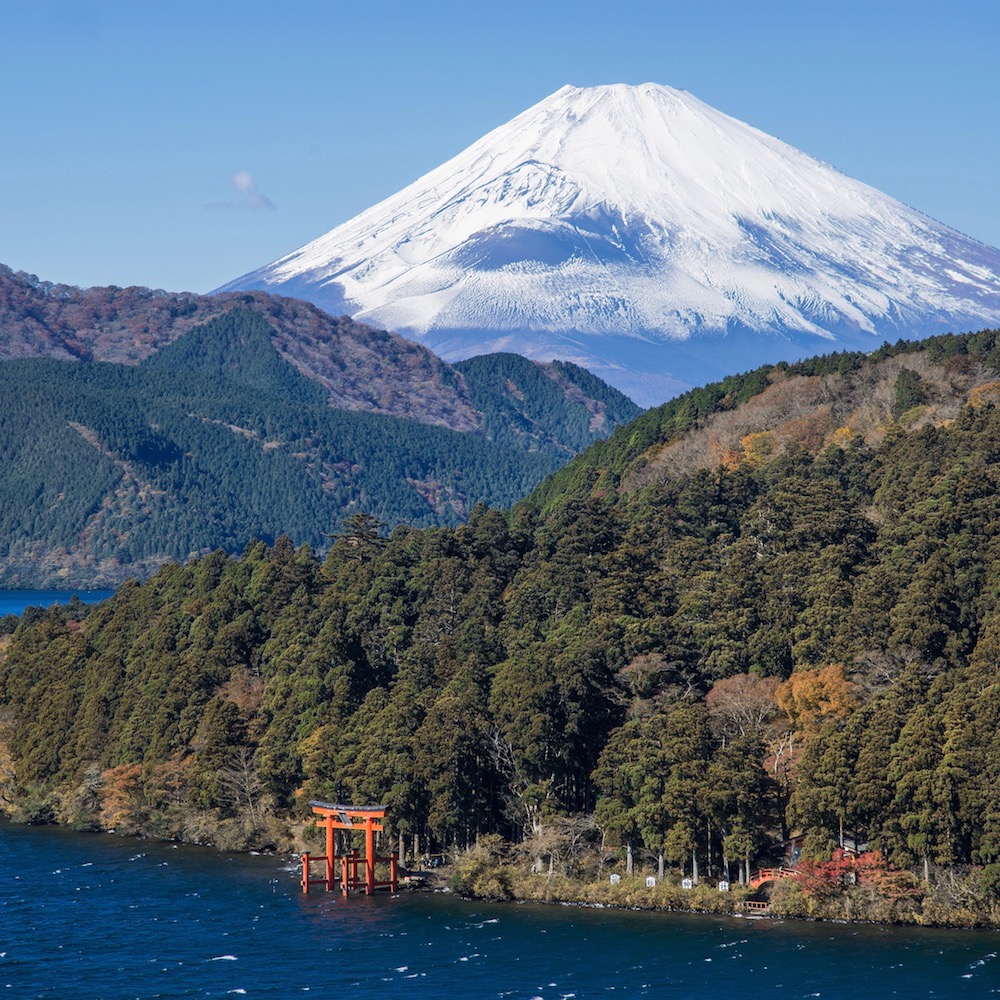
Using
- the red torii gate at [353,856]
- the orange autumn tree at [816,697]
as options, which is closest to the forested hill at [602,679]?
the orange autumn tree at [816,697]

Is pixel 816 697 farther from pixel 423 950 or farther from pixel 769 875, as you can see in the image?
pixel 423 950

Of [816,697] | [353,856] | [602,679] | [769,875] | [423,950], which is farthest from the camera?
[602,679]

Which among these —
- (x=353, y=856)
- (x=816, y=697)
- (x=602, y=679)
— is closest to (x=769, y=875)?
(x=816, y=697)

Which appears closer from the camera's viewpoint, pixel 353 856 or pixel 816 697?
pixel 353 856

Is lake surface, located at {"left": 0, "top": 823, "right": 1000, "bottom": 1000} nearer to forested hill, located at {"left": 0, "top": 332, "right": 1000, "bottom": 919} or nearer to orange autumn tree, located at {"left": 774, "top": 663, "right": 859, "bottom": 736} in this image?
forested hill, located at {"left": 0, "top": 332, "right": 1000, "bottom": 919}

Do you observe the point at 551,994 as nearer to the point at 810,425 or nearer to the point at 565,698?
the point at 565,698

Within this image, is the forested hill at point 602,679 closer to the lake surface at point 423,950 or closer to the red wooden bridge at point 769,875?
the red wooden bridge at point 769,875
